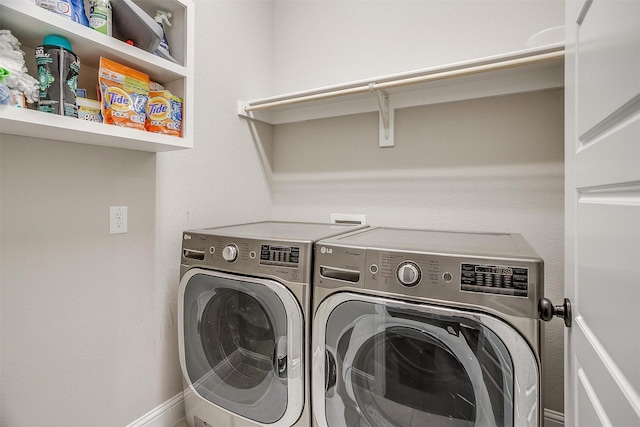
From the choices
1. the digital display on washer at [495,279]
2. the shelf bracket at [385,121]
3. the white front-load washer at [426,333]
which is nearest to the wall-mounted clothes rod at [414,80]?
the shelf bracket at [385,121]

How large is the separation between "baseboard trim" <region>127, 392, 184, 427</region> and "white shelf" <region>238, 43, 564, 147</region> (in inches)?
62.6

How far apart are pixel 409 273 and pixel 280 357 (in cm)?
61

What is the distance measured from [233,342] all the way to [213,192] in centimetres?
82

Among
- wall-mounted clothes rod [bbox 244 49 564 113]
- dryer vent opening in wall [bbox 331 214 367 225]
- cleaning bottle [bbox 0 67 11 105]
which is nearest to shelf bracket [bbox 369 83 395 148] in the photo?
wall-mounted clothes rod [bbox 244 49 564 113]

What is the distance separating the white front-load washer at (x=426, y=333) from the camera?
2.77 feet

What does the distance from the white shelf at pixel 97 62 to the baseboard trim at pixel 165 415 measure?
3.92ft

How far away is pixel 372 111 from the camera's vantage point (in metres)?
1.84

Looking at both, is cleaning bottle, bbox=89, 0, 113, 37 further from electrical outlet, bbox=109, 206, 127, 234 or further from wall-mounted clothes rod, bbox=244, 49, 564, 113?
wall-mounted clothes rod, bbox=244, 49, 564, 113

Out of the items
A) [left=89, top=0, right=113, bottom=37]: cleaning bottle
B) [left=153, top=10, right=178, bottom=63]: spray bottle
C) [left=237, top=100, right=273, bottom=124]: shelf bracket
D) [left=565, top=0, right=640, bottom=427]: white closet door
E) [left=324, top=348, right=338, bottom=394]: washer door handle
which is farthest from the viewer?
[left=237, top=100, right=273, bottom=124]: shelf bracket

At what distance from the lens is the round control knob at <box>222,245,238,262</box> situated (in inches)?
49.4

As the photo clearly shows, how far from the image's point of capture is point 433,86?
63.9 inches

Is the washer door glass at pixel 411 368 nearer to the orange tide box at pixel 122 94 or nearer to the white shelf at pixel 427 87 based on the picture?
the orange tide box at pixel 122 94

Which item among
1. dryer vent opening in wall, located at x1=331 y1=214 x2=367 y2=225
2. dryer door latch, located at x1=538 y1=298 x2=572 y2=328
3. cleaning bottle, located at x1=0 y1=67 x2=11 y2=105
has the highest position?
cleaning bottle, located at x1=0 y1=67 x2=11 y2=105

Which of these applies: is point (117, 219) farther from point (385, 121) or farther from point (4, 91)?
point (385, 121)
